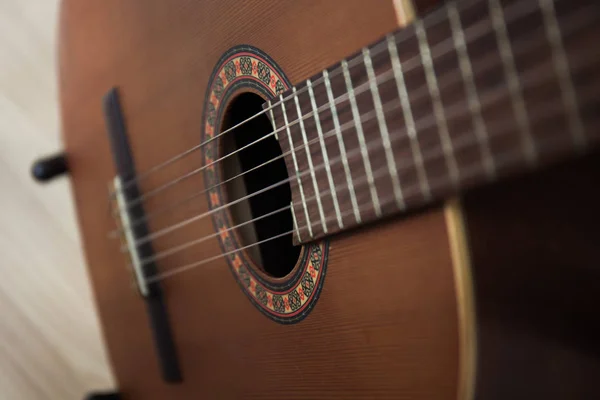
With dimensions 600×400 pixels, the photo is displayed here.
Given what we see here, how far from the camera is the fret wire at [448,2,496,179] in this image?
1.49ft

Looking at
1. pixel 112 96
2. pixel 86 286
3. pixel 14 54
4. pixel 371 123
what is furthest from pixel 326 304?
pixel 14 54

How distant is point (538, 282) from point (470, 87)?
16cm

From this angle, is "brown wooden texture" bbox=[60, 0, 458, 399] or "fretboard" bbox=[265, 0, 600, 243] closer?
"fretboard" bbox=[265, 0, 600, 243]

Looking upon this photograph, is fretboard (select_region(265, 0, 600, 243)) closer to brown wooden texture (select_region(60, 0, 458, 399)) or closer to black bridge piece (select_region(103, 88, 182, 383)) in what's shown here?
brown wooden texture (select_region(60, 0, 458, 399))

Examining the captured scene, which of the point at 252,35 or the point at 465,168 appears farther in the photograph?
the point at 252,35

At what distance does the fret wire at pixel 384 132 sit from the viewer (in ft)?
1.71

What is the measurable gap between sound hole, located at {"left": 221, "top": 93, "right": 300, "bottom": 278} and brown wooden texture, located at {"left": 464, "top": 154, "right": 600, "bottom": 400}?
32 centimetres

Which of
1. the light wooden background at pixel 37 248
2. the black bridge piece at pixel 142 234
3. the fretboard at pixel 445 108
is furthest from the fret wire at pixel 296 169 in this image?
the light wooden background at pixel 37 248

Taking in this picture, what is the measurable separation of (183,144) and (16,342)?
0.66 m

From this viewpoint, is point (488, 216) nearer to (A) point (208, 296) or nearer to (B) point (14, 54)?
(A) point (208, 296)

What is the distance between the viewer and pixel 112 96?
3.07ft

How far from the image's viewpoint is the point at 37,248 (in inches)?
50.1

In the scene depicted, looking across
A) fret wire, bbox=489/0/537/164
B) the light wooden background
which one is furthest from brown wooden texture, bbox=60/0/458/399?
the light wooden background

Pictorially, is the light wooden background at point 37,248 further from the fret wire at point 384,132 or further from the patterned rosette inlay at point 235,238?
the fret wire at point 384,132
